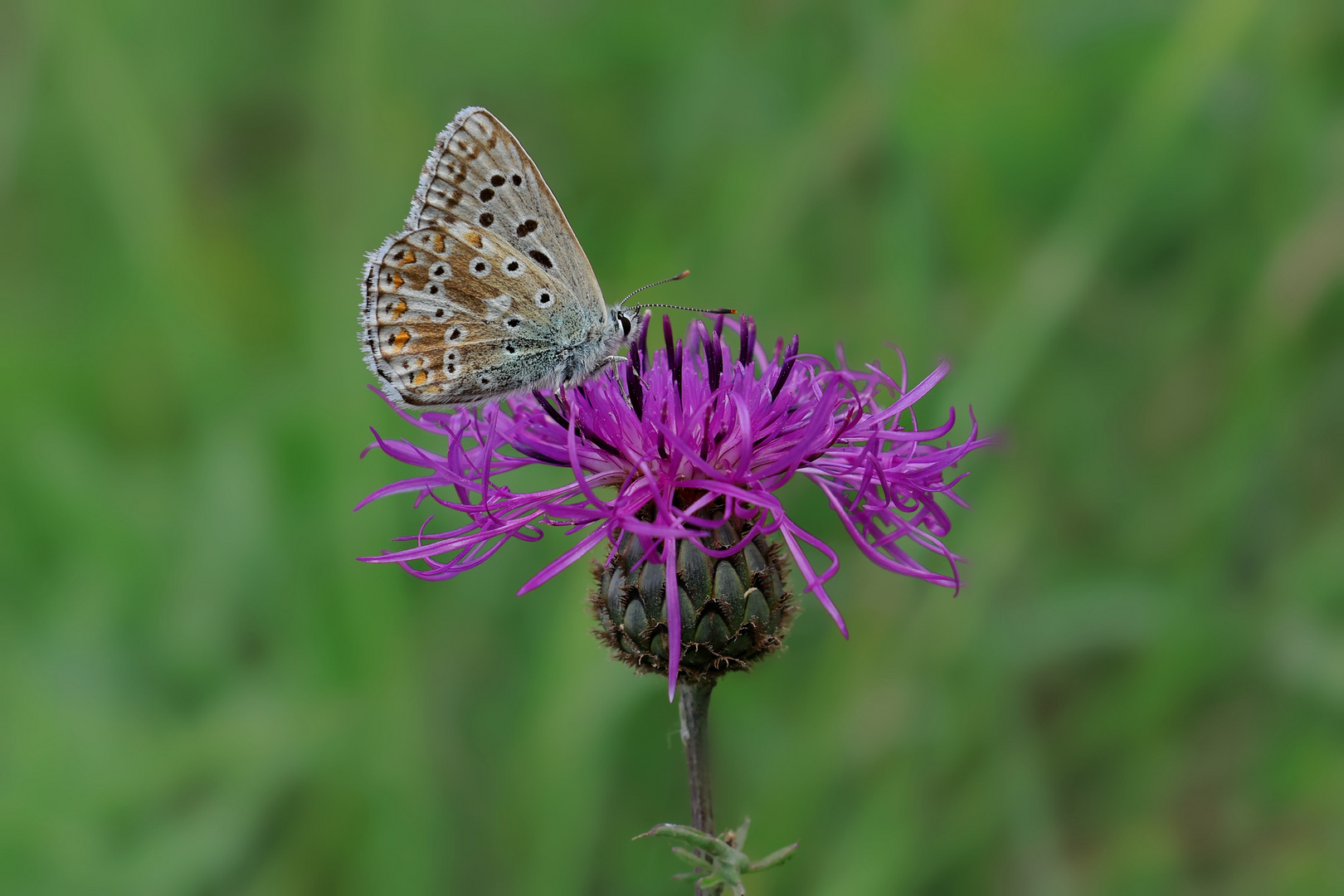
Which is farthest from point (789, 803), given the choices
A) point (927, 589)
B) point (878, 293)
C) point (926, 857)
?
point (878, 293)

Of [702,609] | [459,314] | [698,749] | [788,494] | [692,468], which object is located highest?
[788,494]

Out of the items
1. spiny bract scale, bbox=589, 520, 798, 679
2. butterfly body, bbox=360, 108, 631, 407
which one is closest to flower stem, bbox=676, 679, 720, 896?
spiny bract scale, bbox=589, 520, 798, 679

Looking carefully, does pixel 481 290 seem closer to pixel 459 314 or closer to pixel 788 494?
pixel 459 314

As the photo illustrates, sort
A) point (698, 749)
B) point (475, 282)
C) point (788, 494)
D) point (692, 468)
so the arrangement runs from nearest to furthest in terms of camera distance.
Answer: point (698, 749)
point (692, 468)
point (475, 282)
point (788, 494)

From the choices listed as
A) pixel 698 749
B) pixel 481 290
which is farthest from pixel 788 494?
pixel 698 749

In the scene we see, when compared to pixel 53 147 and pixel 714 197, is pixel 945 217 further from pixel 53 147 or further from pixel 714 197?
pixel 53 147

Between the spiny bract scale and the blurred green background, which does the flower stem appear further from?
the blurred green background

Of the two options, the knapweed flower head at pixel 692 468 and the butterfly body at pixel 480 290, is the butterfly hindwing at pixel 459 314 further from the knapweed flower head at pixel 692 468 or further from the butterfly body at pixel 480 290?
the knapweed flower head at pixel 692 468
